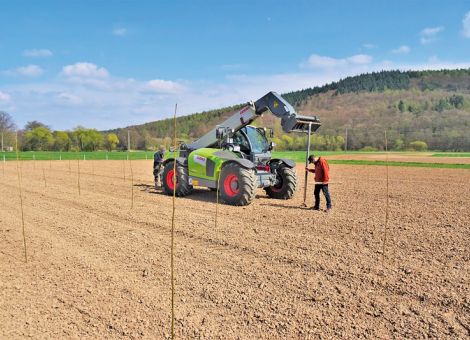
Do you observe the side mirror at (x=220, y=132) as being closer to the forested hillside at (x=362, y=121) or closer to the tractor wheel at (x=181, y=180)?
the tractor wheel at (x=181, y=180)

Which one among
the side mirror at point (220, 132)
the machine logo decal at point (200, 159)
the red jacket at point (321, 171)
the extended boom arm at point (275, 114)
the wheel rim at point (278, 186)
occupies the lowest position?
the wheel rim at point (278, 186)

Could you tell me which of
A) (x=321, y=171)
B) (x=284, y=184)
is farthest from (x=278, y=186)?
(x=321, y=171)

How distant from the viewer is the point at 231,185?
439 inches

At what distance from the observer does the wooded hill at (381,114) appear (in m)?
79.8

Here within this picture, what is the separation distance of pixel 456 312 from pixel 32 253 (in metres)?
6.33

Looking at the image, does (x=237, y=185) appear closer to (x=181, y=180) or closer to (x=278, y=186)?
(x=278, y=186)

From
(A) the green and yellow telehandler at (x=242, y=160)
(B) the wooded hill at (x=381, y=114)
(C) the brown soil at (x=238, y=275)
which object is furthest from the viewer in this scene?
(B) the wooded hill at (x=381, y=114)

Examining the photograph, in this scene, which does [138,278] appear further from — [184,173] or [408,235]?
[184,173]

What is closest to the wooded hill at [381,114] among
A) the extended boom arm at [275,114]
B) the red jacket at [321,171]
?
the extended boom arm at [275,114]

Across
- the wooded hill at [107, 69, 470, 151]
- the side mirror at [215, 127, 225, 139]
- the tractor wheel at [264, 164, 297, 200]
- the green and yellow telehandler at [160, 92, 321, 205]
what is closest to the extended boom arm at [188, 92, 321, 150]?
the green and yellow telehandler at [160, 92, 321, 205]

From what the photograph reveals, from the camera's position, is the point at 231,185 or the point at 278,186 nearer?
the point at 231,185

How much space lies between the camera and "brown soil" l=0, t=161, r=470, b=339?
424 centimetres

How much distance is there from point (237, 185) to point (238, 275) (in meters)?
5.48

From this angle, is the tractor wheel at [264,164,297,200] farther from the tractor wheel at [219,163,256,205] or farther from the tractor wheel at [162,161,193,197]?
the tractor wheel at [162,161,193,197]
